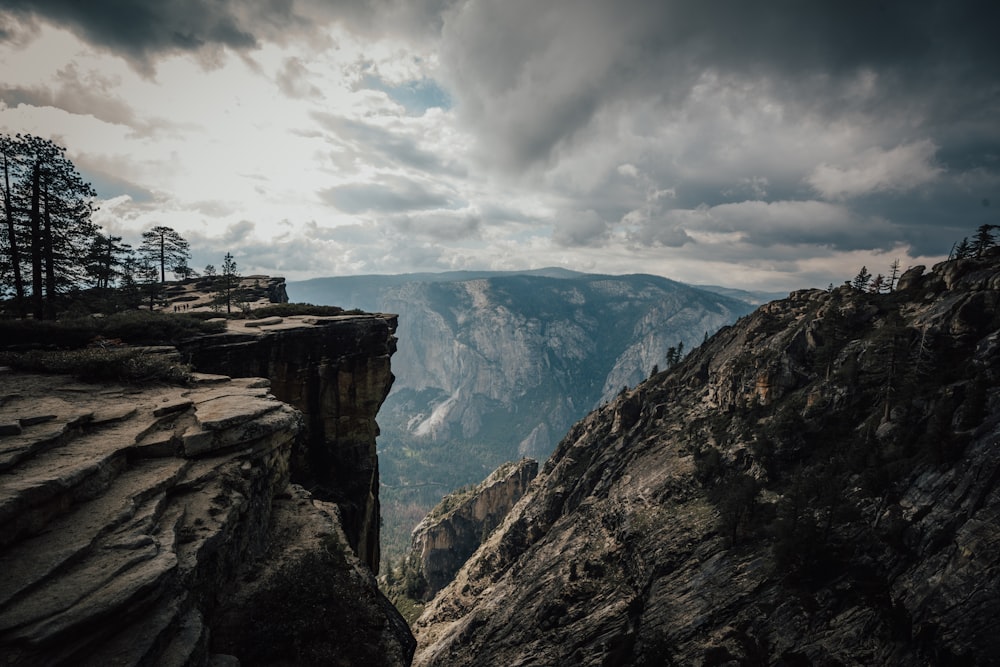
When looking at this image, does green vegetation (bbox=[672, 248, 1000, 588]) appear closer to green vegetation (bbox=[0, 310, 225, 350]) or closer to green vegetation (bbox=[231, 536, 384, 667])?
green vegetation (bbox=[231, 536, 384, 667])

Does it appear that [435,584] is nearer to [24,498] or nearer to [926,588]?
[926,588]

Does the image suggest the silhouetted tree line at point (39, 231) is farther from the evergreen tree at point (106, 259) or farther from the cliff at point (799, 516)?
the cliff at point (799, 516)

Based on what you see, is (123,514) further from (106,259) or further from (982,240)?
(982,240)

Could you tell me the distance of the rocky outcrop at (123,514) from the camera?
31.7 feet

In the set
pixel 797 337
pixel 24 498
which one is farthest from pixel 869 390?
pixel 24 498

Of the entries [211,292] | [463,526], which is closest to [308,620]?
[211,292]

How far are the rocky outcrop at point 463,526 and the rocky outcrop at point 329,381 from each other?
10574cm

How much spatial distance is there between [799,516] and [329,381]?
161ft

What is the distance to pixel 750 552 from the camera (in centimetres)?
4234

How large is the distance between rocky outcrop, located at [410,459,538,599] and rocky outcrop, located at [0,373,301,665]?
129 meters

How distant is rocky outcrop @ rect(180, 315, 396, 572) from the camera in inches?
1319

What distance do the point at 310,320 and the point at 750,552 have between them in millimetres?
53872

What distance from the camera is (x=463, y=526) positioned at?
147 meters

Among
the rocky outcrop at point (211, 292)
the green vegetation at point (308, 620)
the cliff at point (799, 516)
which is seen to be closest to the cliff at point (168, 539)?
the green vegetation at point (308, 620)
